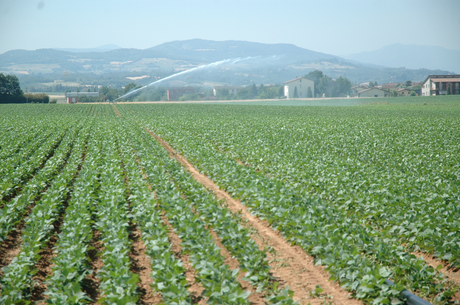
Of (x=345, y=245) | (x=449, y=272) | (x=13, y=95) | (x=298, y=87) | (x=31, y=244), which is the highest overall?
(x=298, y=87)

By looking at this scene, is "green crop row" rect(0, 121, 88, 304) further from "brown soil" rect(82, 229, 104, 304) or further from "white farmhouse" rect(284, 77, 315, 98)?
"white farmhouse" rect(284, 77, 315, 98)

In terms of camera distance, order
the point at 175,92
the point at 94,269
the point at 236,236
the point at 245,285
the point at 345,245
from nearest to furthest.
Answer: the point at 245,285 → the point at 345,245 → the point at 94,269 → the point at 236,236 → the point at 175,92

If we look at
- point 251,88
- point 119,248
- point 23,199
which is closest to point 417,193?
point 119,248

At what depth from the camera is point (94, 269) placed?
5.76 meters

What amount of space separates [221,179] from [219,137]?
30.7 ft

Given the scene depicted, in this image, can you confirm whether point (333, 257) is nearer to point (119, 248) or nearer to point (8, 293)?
point (119, 248)

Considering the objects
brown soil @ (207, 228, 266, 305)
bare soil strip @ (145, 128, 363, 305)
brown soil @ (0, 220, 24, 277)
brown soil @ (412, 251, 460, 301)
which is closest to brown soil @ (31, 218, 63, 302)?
brown soil @ (0, 220, 24, 277)

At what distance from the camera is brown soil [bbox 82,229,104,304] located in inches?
203

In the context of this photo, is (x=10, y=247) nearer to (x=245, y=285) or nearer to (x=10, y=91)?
(x=245, y=285)

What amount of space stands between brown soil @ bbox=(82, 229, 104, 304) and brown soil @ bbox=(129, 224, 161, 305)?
55 centimetres

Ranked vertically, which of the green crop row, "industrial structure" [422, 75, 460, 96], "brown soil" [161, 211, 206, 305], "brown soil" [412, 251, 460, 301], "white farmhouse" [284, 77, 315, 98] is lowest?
"brown soil" [412, 251, 460, 301]

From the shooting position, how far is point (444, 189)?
827cm

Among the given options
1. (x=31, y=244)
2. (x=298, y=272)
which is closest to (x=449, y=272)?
(x=298, y=272)

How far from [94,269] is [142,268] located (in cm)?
76
